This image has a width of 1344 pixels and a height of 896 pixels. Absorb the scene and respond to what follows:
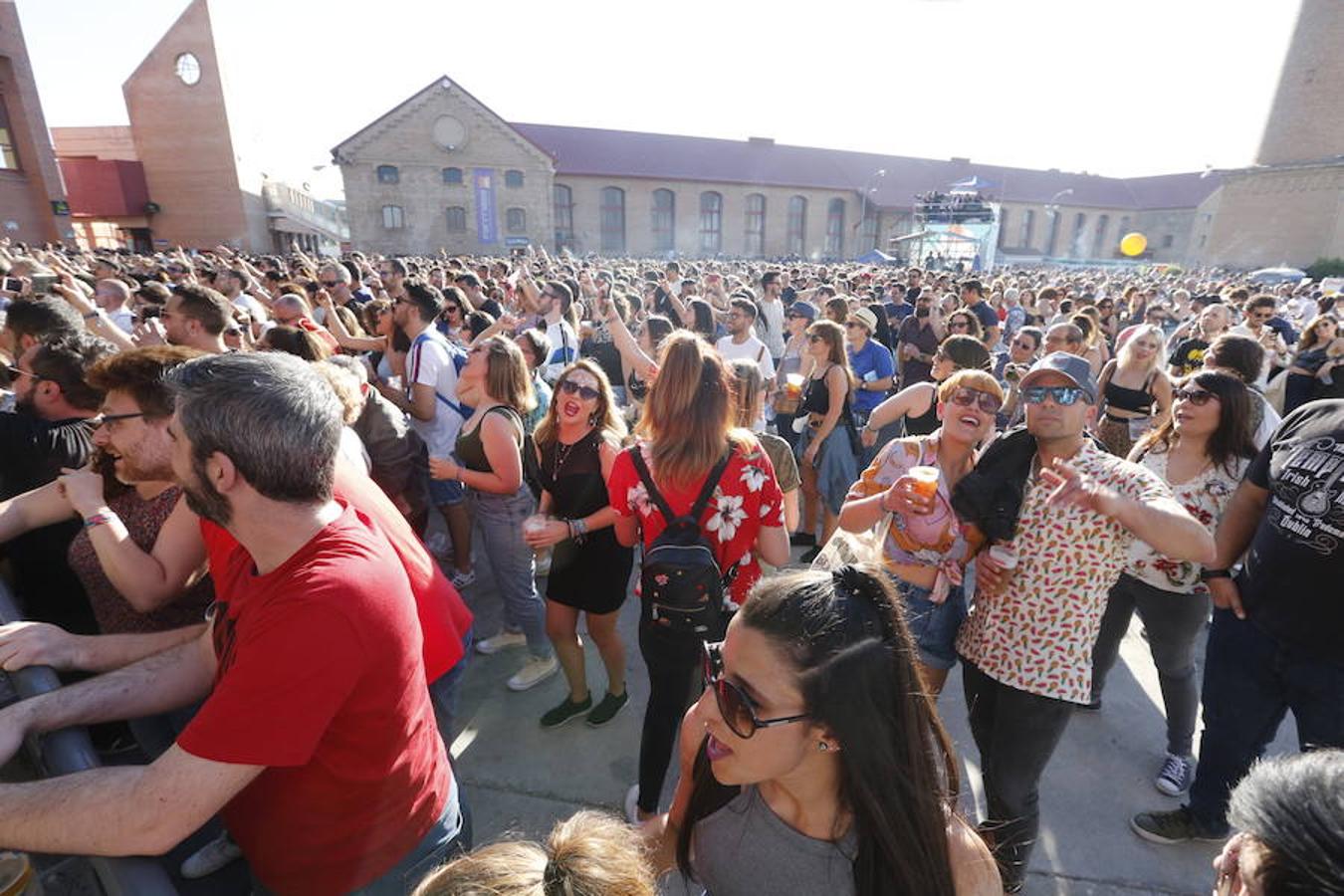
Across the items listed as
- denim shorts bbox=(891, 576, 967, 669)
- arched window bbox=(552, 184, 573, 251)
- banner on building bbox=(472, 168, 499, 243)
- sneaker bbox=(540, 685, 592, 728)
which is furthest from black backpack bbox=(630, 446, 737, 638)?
arched window bbox=(552, 184, 573, 251)

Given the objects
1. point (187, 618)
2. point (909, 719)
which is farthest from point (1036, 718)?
point (187, 618)

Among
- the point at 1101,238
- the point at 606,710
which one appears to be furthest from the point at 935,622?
the point at 1101,238

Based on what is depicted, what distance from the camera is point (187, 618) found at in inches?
84.9

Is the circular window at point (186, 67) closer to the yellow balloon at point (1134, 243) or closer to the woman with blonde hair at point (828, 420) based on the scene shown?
the woman with blonde hair at point (828, 420)

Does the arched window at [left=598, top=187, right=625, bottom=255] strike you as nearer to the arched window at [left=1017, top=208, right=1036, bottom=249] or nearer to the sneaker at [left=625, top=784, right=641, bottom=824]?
the arched window at [left=1017, top=208, right=1036, bottom=249]

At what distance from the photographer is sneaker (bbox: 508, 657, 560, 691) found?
11.9ft

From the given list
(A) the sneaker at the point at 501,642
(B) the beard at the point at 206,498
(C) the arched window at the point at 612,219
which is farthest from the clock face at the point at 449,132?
(B) the beard at the point at 206,498

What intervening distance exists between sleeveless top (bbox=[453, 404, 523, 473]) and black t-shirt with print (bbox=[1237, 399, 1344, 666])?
126 inches

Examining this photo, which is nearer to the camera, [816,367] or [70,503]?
[70,503]

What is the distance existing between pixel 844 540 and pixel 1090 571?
0.84 metres

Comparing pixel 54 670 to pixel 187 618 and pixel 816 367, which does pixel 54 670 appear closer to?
pixel 187 618

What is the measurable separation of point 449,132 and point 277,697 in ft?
133

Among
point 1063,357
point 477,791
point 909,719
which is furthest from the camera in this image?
point 477,791

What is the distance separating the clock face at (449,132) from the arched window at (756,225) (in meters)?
20.6
